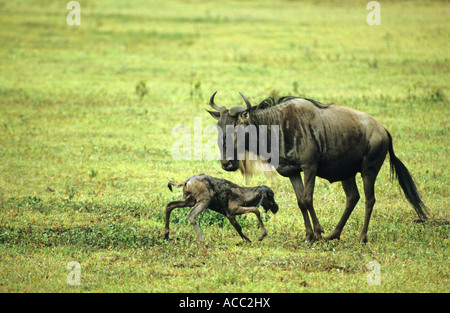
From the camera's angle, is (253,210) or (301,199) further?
(301,199)

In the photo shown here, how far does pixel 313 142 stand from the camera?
28.9 ft

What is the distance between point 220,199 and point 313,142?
5.13ft

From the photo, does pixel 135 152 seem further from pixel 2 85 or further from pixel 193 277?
pixel 2 85

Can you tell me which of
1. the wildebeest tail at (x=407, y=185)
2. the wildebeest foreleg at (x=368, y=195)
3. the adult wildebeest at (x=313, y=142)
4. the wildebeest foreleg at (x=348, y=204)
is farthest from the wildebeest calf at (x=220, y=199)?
the wildebeest tail at (x=407, y=185)

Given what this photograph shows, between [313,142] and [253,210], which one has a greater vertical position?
[313,142]

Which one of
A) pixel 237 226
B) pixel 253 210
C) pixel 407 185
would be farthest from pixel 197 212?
pixel 407 185

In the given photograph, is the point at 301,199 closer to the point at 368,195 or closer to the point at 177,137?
the point at 368,195

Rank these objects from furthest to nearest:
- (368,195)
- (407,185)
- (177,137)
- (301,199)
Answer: (177,137) → (407,185) → (368,195) → (301,199)

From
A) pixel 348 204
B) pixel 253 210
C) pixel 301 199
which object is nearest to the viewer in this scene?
pixel 253 210

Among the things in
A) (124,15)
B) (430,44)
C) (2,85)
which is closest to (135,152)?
(2,85)

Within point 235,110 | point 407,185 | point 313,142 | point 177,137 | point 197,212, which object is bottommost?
point 197,212

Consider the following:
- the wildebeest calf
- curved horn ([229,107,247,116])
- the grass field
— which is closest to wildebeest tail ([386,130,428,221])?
the grass field

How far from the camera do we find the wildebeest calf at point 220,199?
877cm

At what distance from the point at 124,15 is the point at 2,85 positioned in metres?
15.4
